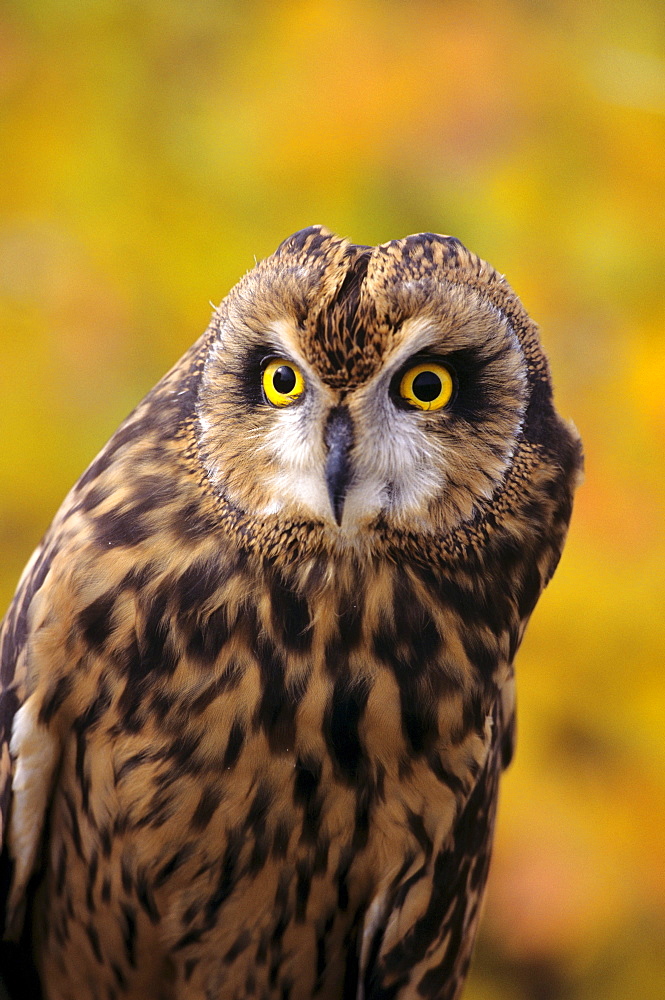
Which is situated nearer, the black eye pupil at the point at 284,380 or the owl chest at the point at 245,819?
the black eye pupil at the point at 284,380

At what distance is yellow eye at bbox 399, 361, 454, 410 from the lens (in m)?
0.98

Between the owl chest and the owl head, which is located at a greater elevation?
the owl head

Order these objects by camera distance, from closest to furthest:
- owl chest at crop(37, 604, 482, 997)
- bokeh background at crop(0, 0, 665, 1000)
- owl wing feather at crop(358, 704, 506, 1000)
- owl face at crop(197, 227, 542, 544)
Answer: owl face at crop(197, 227, 542, 544), owl chest at crop(37, 604, 482, 997), owl wing feather at crop(358, 704, 506, 1000), bokeh background at crop(0, 0, 665, 1000)

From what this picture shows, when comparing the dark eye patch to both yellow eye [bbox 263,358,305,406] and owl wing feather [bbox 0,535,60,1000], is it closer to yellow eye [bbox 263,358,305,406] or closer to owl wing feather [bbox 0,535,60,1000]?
yellow eye [bbox 263,358,305,406]

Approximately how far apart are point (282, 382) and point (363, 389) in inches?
3.4

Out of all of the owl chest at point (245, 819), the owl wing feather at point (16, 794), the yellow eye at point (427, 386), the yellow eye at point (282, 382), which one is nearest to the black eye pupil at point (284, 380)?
the yellow eye at point (282, 382)

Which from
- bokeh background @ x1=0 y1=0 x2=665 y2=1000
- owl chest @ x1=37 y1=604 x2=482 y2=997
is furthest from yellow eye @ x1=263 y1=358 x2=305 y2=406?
bokeh background @ x1=0 y1=0 x2=665 y2=1000

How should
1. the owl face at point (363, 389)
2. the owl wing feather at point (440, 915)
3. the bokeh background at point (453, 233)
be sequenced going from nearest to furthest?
the owl face at point (363, 389), the owl wing feather at point (440, 915), the bokeh background at point (453, 233)

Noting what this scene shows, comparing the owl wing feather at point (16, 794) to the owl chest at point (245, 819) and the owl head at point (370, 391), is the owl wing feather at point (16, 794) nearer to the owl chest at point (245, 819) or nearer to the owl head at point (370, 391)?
the owl chest at point (245, 819)

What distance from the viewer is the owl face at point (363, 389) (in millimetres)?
951

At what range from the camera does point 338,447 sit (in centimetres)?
95

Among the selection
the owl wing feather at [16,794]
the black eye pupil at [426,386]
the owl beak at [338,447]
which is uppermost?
the black eye pupil at [426,386]

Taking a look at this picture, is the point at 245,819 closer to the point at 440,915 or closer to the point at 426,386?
the point at 440,915

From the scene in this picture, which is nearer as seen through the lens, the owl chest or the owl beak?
the owl beak
